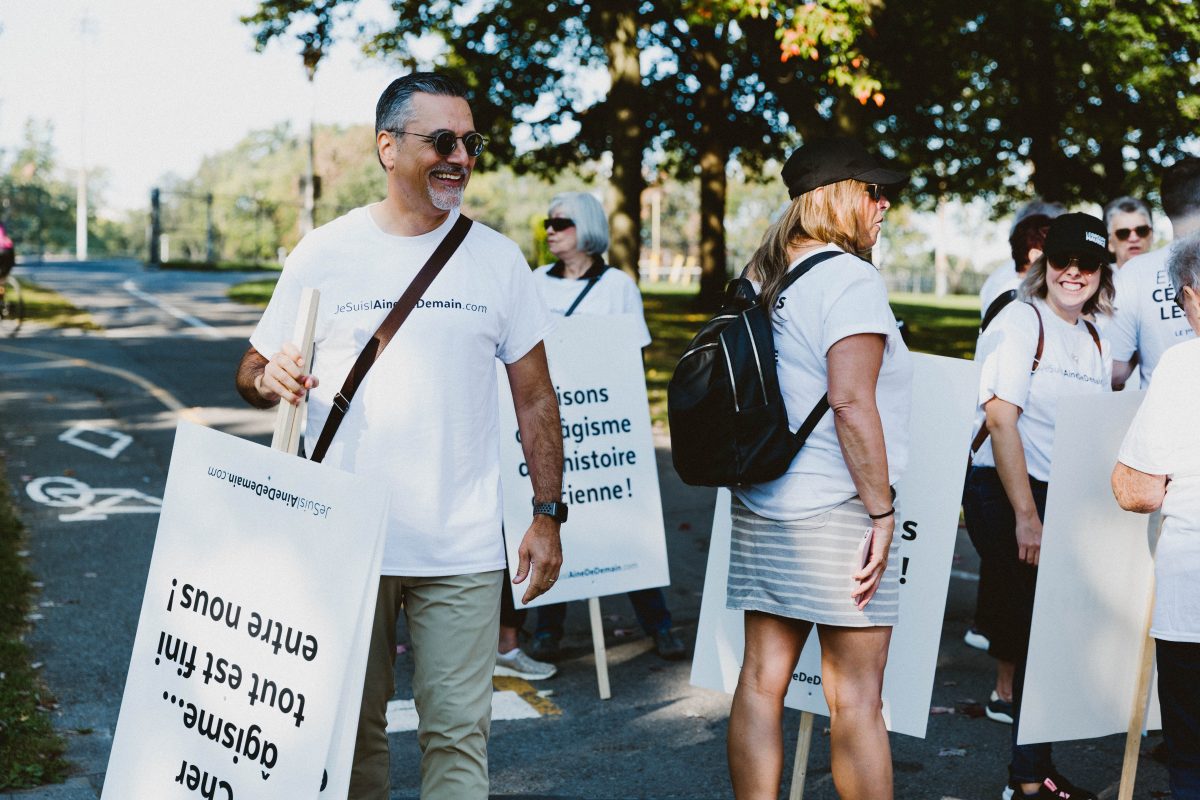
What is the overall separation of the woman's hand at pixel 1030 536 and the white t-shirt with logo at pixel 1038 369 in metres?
0.22

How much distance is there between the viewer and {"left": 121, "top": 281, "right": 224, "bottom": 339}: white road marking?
62.8 ft

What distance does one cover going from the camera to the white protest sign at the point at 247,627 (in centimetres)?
273

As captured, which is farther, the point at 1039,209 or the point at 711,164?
the point at 711,164

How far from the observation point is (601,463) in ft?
18.5

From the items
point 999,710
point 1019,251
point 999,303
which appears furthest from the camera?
point 1019,251

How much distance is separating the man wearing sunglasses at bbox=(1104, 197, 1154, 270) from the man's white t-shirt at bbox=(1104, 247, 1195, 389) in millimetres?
1674

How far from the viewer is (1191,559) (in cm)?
314

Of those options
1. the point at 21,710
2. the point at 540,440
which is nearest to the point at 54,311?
the point at 21,710

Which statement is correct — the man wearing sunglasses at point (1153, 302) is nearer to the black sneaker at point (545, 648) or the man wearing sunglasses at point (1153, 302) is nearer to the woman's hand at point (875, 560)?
the woman's hand at point (875, 560)

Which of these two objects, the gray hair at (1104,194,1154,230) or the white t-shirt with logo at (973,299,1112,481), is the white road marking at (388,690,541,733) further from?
the gray hair at (1104,194,1154,230)

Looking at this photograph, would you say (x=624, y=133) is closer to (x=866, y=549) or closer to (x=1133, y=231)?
(x=1133, y=231)

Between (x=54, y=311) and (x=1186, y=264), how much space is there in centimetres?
2111

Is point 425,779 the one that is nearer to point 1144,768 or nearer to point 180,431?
point 180,431

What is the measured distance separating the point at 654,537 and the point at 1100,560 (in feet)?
7.02
